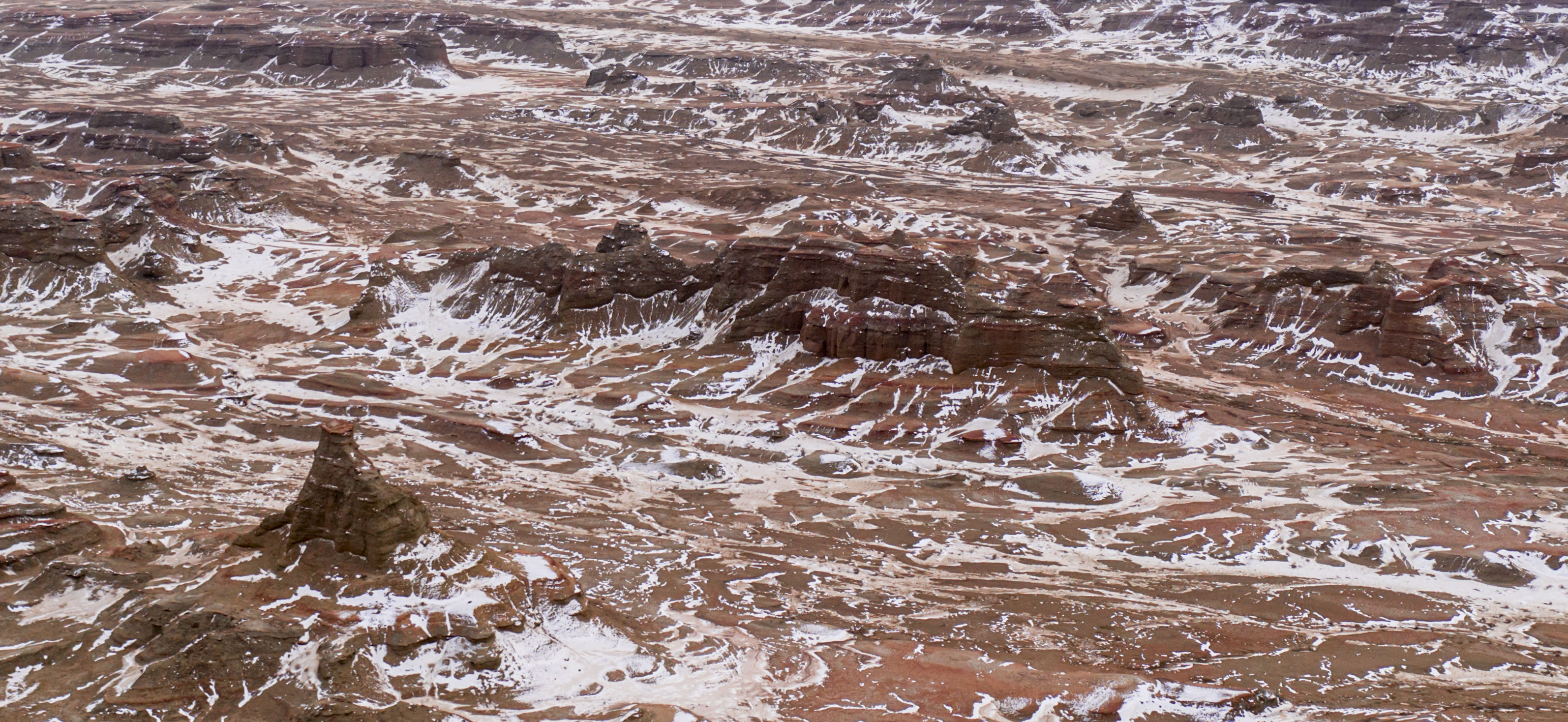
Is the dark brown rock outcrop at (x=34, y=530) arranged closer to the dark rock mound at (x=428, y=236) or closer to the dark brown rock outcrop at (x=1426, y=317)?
the dark rock mound at (x=428, y=236)

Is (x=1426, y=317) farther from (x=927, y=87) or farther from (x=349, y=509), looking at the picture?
(x=927, y=87)

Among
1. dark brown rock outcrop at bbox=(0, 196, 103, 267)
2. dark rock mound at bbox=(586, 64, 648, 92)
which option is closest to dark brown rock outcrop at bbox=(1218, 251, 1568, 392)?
dark brown rock outcrop at bbox=(0, 196, 103, 267)

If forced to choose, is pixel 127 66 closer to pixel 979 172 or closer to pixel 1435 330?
pixel 979 172

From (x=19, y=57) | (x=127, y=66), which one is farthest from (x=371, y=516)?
(x=19, y=57)

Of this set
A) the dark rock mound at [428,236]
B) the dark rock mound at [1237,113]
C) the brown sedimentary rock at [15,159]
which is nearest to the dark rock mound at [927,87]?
the dark rock mound at [1237,113]

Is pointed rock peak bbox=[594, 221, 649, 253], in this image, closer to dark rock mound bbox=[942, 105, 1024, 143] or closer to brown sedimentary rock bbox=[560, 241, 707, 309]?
brown sedimentary rock bbox=[560, 241, 707, 309]

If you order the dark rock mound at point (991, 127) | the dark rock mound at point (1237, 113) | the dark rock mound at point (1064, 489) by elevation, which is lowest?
the dark rock mound at point (1064, 489)

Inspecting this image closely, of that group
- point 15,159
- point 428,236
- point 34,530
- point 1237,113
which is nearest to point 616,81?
point 15,159
